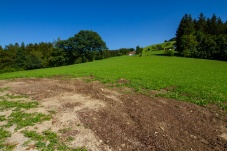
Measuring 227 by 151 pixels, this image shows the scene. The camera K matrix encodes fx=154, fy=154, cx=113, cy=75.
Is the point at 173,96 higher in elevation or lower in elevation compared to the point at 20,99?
lower

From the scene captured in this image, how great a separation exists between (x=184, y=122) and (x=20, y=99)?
25.8ft

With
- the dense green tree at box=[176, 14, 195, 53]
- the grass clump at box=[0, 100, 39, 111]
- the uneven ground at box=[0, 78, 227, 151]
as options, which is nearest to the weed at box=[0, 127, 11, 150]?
the uneven ground at box=[0, 78, 227, 151]

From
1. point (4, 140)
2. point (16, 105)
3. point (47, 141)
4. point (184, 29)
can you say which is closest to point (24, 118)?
point (4, 140)

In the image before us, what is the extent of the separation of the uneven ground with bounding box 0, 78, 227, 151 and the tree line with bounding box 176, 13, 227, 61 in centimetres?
4911

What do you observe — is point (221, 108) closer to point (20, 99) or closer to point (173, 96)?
point (173, 96)

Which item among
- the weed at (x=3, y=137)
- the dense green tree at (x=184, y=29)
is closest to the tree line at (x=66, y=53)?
the dense green tree at (x=184, y=29)

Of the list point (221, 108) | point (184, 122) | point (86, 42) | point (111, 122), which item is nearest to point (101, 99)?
point (111, 122)

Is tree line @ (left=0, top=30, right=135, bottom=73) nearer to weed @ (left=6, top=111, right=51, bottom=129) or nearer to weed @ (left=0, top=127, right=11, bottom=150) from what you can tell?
weed @ (left=6, top=111, right=51, bottom=129)

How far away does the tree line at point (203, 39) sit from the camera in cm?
4709

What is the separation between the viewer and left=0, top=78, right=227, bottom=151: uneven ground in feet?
14.1

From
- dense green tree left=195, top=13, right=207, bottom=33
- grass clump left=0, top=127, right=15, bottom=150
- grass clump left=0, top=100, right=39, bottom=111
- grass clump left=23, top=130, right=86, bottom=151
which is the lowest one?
grass clump left=23, top=130, right=86, bottom=151

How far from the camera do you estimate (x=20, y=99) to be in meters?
8.09

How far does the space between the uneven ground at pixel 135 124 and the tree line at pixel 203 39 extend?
161 ft

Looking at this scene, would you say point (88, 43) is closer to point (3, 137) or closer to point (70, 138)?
point (3, 137)
